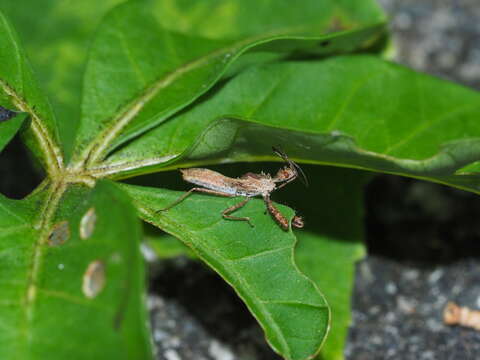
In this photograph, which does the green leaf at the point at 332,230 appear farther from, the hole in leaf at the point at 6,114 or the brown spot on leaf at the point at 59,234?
the hole in leaf at the point at 6,114

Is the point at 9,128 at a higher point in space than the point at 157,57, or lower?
lower

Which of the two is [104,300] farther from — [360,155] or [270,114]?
[270,114]

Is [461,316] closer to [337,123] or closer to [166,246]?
[337,123]

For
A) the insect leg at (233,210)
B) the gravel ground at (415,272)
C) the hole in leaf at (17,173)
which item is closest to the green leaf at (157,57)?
the insect leg at (233,210)

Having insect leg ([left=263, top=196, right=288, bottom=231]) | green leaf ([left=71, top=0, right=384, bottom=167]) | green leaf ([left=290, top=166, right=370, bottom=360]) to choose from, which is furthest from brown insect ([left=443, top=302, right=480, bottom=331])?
green leaf ([left=71, top=0, right=384, bottom=167])

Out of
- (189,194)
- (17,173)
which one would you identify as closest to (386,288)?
(189,194)
